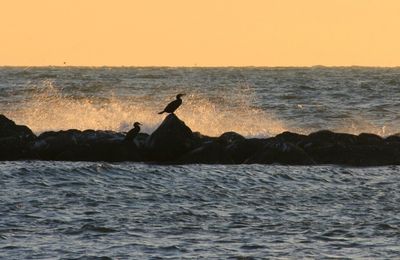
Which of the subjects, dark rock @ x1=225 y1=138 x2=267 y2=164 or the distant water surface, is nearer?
dark rock @ x1=225 y1=138 x2=267 y2=164

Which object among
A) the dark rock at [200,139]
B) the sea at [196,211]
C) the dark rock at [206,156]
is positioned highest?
the dark rock at [200,139]

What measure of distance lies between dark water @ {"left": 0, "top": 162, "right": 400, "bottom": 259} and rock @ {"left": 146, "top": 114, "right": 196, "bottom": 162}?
1.52m

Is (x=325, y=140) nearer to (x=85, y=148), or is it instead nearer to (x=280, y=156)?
(x=280, y=156)

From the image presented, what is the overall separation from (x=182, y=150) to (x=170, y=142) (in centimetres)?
38

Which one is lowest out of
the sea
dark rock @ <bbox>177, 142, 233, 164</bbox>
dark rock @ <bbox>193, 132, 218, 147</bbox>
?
the sea

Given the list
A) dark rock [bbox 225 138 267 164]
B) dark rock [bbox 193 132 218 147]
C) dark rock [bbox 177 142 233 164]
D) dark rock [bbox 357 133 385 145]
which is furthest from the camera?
dark rock [bbox 357 133 385 145]

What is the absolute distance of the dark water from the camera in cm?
1617

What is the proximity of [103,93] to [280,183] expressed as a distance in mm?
48461

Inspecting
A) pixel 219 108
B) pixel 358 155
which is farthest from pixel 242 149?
pixel 219 108

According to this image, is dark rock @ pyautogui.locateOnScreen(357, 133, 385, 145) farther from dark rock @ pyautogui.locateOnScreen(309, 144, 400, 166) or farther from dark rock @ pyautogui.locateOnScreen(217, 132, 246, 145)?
dark rock @ pyautogui.locateOnScreen(217, 132, 246, 145)

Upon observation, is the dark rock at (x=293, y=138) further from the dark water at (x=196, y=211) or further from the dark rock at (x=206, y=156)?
the dark water at (x=196, y=211)

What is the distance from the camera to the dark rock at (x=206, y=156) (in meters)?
27.8

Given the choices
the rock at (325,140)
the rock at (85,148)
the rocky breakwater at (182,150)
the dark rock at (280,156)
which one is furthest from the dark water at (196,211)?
the rock at (325,140)

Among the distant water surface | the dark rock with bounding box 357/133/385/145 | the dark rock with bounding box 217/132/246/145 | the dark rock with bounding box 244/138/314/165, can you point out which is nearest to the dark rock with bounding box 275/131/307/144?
the dark rock with bounding box 217/132/246/145
